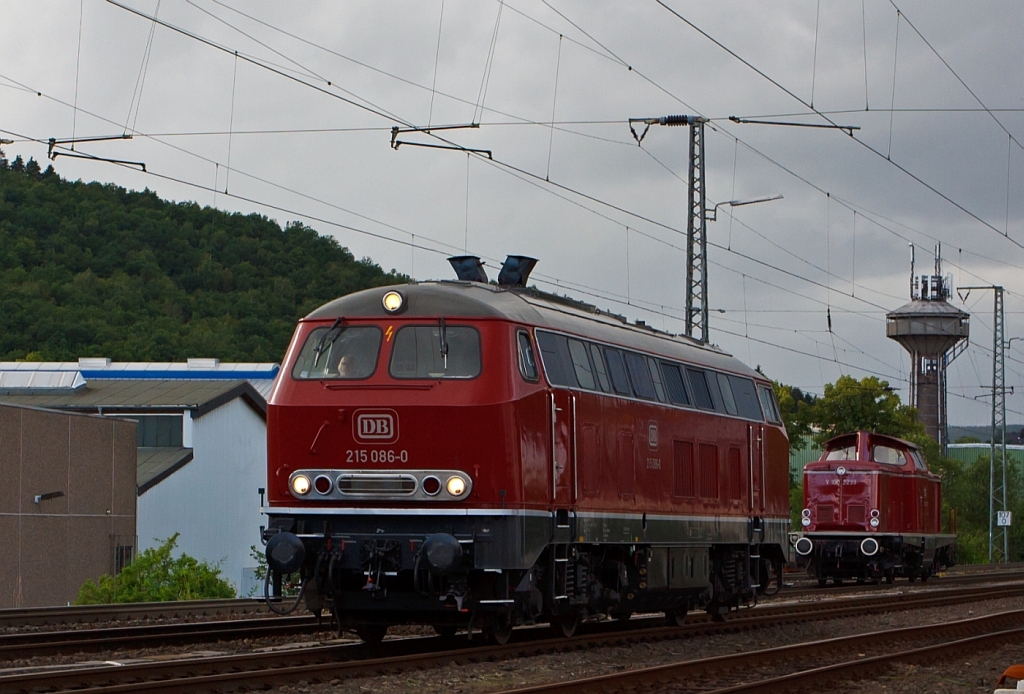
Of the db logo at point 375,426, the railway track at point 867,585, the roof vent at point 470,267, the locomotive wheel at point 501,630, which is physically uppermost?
the roof vent at point 470,267

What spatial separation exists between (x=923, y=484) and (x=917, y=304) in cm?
5788

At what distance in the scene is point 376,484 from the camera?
535 inches

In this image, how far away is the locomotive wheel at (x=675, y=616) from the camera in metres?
19.2

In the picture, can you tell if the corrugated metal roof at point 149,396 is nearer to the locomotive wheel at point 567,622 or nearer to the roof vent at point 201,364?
the roof vent at point 201,364

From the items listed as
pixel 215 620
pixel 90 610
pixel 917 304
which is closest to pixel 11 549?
pixel 90 610

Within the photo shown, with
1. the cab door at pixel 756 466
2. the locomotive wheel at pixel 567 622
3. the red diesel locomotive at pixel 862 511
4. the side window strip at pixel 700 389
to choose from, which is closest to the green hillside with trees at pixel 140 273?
the red diesel locomotive at pixel 862 511

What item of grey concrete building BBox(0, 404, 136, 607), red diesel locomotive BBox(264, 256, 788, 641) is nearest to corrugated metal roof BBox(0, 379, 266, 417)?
grey concrete building BBox(0, 404, 136, 607)

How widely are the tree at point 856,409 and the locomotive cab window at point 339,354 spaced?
48.6 m

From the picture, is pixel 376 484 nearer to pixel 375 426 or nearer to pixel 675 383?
pixel 375 426

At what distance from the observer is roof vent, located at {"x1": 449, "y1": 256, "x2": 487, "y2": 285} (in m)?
16.6

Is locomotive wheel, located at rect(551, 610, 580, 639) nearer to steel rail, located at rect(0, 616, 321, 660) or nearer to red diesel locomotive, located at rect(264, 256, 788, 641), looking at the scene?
red diesel locomotive, located at rect(264, 256, 788, 641)

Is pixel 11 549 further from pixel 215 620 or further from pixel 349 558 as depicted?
pixel 349 558

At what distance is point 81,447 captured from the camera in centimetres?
3409

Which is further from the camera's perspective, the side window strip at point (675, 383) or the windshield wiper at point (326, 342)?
the side window strip at point (675, 383)
